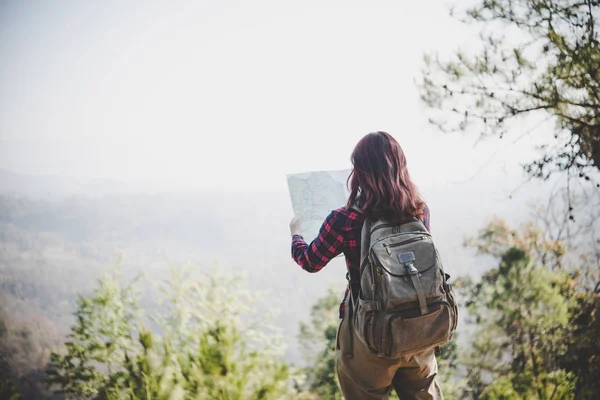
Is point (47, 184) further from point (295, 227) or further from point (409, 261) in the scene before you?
point (409, 261)

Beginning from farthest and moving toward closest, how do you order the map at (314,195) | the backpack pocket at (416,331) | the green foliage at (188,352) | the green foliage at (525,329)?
1. the green foliage at (525,329)
2. the green foliage at (188,352)
3. the map at (314,195)
4. the backpack pocket at (416,331)

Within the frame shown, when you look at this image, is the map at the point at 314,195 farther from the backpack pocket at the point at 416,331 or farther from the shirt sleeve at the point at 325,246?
the backpack pocket at the point at 416,331

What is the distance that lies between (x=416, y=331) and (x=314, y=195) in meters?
0.75

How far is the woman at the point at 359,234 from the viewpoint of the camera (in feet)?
3.59

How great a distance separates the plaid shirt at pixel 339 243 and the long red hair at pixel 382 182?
0.05 m

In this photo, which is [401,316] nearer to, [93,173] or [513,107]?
[513,107]

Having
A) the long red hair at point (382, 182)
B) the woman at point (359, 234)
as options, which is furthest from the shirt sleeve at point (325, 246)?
the long red hair at point (382, 182)

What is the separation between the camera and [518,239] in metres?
13.0

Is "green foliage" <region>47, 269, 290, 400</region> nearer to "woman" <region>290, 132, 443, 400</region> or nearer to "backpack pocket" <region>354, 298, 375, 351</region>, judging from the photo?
"woman" <region>290, 132, 443, 400</region>

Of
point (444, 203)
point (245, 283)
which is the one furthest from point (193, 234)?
point (245, 283)

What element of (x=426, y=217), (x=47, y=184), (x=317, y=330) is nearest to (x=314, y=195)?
(x=426, y=217)

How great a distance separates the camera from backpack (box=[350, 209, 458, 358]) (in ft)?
3.29

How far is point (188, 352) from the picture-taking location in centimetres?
202

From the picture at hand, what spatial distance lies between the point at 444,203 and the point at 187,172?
43.6m
